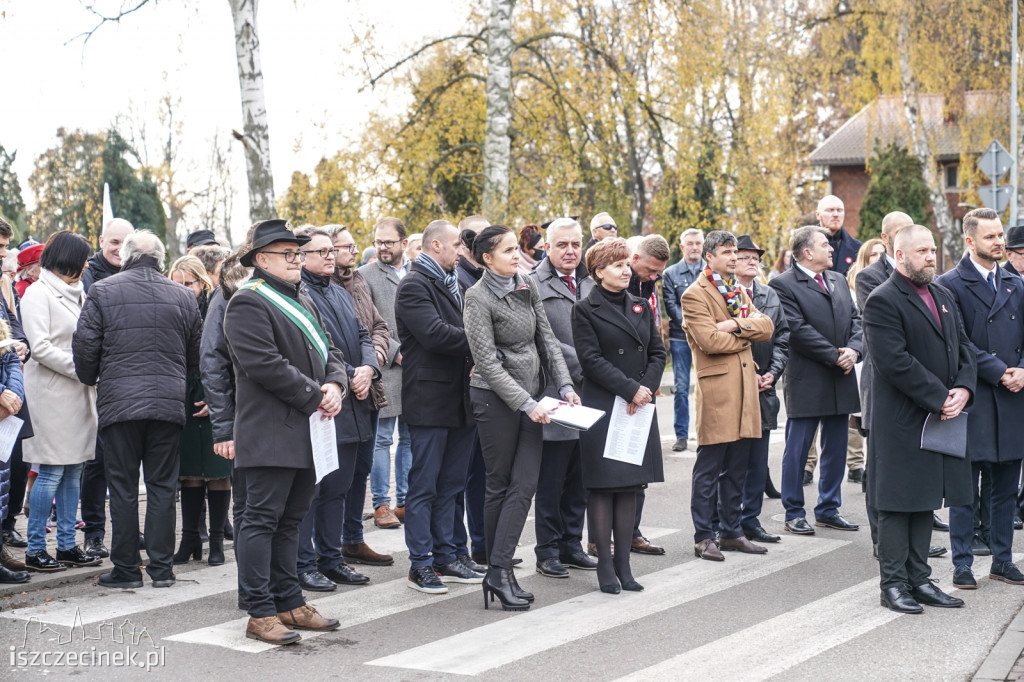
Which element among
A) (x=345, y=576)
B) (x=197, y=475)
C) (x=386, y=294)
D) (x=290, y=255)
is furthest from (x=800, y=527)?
(x=290, y=255)

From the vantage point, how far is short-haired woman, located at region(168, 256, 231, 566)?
7836mm

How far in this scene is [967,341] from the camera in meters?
7.06

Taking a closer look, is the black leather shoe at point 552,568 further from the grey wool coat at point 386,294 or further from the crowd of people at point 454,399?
the grey wool coat at point 386,294

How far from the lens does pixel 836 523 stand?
29.4ft

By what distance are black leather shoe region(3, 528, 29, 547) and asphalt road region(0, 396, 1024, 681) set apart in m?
1.19

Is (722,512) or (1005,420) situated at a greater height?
(1005,420)

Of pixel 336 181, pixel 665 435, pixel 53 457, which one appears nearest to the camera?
pixel 53 457

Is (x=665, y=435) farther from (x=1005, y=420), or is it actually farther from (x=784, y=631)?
(x=784, y=631)

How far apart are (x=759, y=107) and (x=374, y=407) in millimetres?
24121

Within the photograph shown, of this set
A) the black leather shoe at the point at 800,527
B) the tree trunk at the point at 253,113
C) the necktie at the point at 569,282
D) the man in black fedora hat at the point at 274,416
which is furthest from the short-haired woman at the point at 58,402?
the tree trunk at the point at 253,113

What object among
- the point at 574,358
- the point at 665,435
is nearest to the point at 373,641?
the point at 574,358

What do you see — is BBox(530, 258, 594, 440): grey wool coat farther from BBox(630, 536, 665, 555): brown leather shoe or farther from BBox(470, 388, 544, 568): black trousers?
BBox(630, 536, 665, 555): brown leather shoe

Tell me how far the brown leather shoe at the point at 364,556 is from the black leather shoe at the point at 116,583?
1328 mm

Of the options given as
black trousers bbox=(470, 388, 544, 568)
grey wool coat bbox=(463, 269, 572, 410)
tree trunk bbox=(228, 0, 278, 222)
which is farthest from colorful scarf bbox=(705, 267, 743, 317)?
tree trunk bbox=(228, 0, 278, 222)
